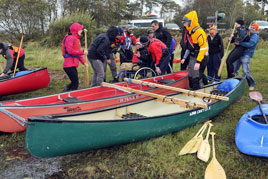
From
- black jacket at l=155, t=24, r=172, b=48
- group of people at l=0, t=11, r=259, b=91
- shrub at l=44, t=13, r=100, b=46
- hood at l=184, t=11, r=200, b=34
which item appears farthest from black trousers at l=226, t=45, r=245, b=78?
shrub at l=44, t=13, r=100, b=46

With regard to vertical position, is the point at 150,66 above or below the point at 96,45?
below

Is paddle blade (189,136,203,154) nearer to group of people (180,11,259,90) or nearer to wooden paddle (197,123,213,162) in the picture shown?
wooden paddle (197,123,213,162)

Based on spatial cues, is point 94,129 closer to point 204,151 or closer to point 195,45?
point 204,151

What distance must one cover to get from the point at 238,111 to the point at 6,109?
4.51 meters

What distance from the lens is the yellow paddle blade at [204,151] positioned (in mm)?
3445

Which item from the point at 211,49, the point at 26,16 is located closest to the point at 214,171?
the point at 211,49

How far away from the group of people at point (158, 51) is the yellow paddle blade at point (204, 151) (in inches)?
75.8

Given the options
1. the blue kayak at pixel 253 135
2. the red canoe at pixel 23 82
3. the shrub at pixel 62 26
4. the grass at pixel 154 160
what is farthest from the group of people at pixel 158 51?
the shrub at pixel 62 26

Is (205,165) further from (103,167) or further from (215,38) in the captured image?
(215,38)

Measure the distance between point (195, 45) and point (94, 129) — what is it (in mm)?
3133

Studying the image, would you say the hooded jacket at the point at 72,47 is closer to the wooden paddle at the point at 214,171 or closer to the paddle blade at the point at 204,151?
the paddle blade at the point at 204,151

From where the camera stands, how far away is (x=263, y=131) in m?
3.52

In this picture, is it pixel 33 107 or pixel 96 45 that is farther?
pixel 96 45

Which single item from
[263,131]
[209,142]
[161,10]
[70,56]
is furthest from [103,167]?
[161,10]
